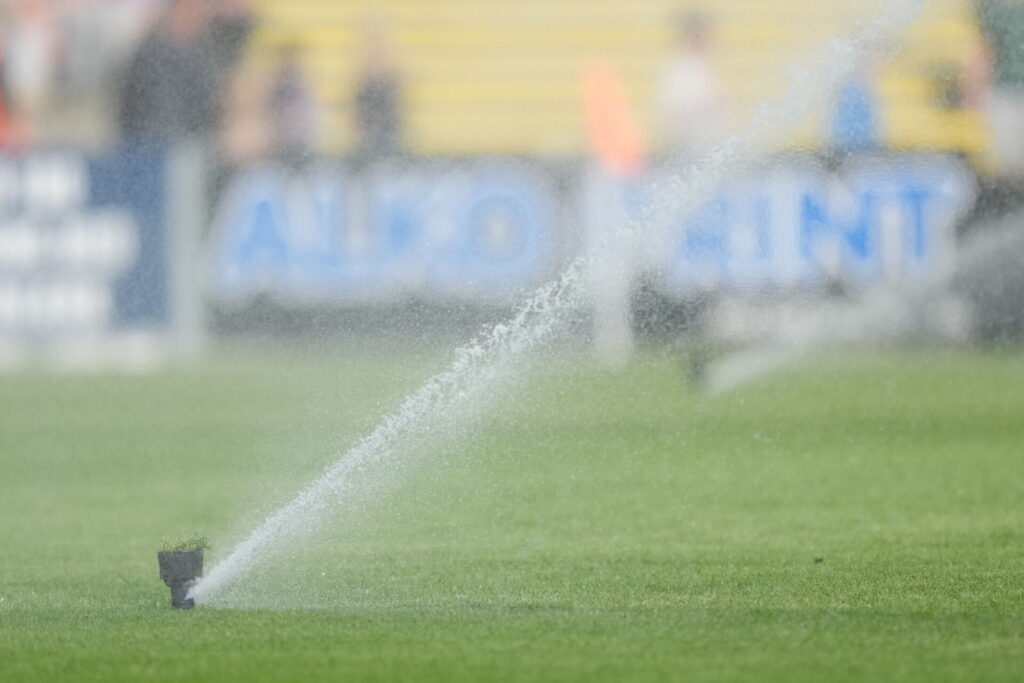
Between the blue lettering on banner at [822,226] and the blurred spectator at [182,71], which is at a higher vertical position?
the blurred spectator at [182,71]

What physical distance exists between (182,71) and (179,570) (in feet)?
41.8

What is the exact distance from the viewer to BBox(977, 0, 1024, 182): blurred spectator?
13.2 m

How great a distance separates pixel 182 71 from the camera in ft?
58.5

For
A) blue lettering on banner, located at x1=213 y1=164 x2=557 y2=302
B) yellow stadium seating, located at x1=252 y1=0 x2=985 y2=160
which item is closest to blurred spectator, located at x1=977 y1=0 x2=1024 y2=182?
yellow stadium seating, located at x1=252 y1=0 x2=985 y2=160

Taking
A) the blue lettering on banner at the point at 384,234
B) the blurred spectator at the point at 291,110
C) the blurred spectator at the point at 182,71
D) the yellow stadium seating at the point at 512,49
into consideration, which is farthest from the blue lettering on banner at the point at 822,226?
the blurred spectator at the point at 182,71

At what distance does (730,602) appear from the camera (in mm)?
5617

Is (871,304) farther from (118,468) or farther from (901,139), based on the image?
(118,468)

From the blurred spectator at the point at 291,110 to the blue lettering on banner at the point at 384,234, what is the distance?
1.50 feet

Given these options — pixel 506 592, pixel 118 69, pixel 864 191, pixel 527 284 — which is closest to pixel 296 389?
pixel 527 284

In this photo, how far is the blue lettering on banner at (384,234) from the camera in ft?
53.1

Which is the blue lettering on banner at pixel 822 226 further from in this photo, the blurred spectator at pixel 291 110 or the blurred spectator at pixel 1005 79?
the blurred spectator at pixel 291 110

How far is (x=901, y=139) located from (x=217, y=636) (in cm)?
1161

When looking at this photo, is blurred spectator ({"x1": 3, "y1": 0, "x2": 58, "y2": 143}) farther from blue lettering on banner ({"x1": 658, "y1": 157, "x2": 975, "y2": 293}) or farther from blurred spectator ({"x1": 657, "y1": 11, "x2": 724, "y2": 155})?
blue lettering on banner ({"x1": 658, "y1": 157, "x2": 975, "y2": 293})

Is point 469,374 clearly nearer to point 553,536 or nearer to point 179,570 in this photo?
point 553,536
